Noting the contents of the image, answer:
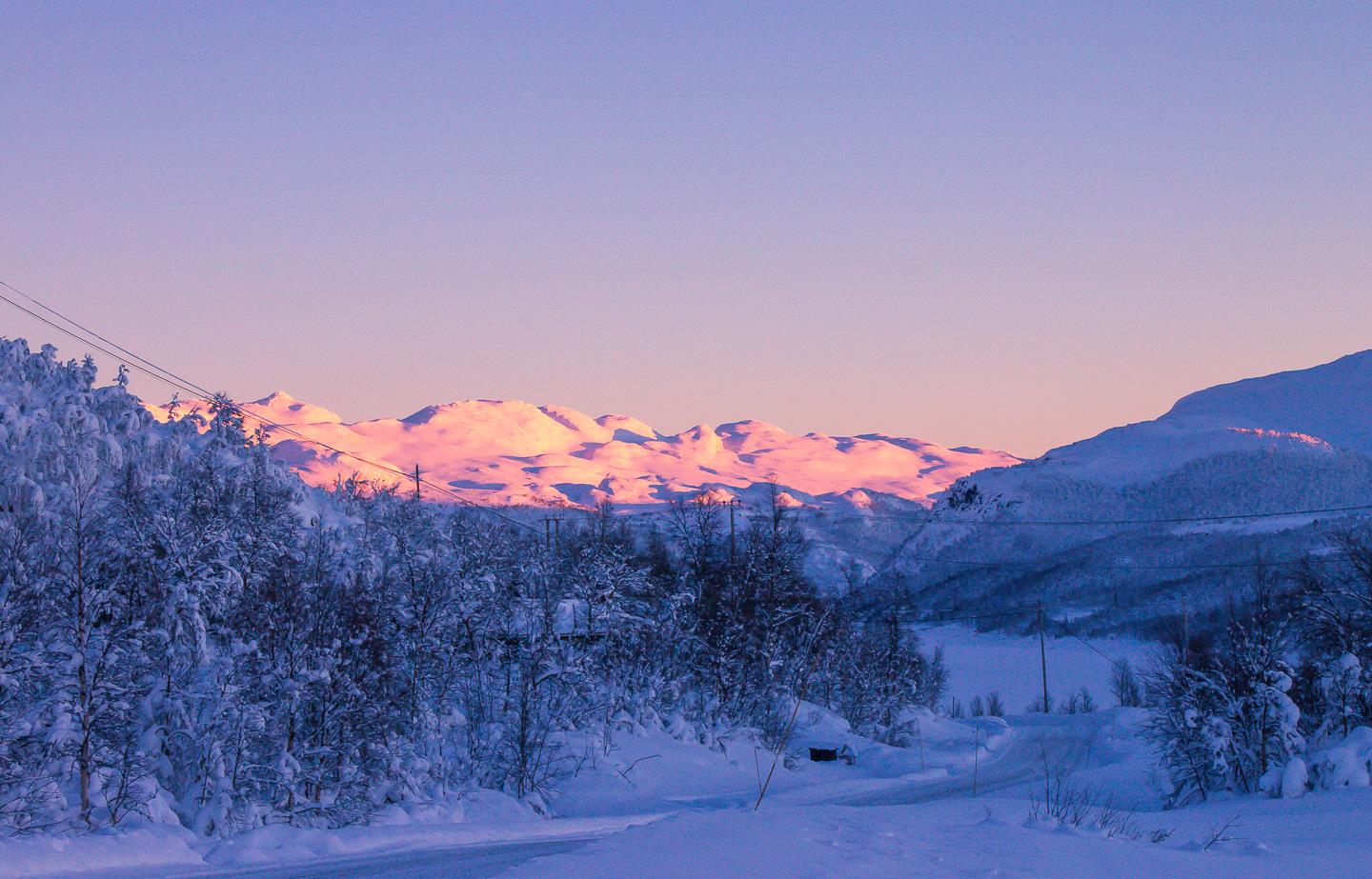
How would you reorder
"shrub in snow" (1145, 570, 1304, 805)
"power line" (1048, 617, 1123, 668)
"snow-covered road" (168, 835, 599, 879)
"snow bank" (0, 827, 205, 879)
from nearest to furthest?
"snow bank" (0, 827, 205, 879) → "snow-covered road" (168, 835, 599, 879) → "shrub in snow" (1145, 570, 1304, 805) → "power line" (1048, 617, 1123, 668)

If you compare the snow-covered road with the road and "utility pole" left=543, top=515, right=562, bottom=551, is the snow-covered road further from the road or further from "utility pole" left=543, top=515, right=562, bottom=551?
"utility pole" left=543, top=515, right=562, bottom=551

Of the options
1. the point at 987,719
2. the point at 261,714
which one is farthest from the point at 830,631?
the point at 261,714

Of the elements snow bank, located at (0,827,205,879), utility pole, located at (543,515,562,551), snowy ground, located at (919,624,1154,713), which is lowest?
snowy ground, located at (919,624,1154,713)

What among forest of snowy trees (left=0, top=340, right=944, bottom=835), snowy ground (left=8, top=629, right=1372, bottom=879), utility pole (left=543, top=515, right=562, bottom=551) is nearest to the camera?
snowy ground (left=8, top=629, right=1372, bottom=879)

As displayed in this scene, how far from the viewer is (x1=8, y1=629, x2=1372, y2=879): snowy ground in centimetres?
1036

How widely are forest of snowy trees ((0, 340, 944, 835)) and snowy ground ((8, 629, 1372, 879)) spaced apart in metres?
1.46

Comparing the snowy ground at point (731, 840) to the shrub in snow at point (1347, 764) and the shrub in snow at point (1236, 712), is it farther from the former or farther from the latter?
the shrub in snow at point (1236, 712)

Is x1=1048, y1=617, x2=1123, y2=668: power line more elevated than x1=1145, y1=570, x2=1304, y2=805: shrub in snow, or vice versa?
x1=1145, y1=570, x2=1304, y2=805: shrub in snow

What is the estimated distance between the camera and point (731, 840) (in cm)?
1093

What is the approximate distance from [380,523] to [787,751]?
21.3m

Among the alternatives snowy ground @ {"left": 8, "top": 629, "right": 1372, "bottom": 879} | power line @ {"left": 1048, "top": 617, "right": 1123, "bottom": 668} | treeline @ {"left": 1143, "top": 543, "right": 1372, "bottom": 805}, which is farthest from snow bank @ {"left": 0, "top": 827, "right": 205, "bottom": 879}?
power line @ {"left": 1048, "top": 617, "right": 1123, "bottom": 668}

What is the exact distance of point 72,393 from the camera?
30.7 meters

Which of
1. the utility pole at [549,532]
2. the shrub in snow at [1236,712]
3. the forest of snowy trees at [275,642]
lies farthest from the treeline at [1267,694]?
the utility pole at [549,532]

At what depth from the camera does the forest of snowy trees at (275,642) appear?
59.6ft
